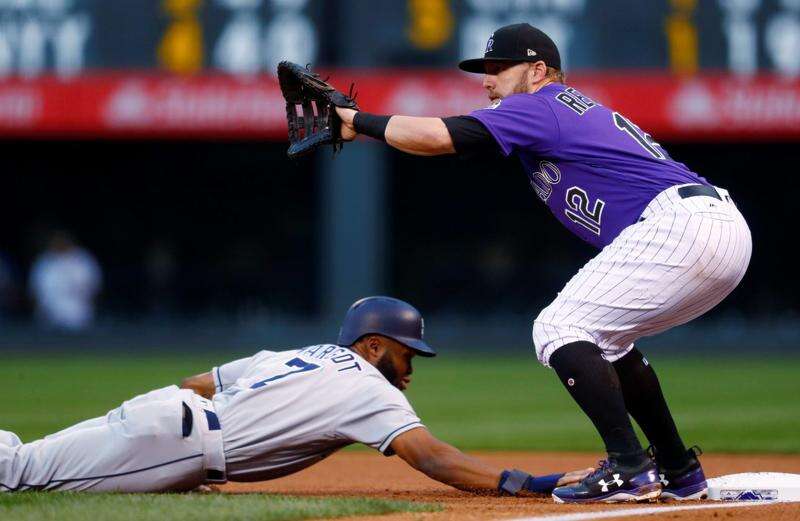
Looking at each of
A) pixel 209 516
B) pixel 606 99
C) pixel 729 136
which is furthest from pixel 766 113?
pixel 209 516

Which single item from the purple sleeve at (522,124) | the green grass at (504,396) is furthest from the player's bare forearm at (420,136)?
the green grass at (504,396)

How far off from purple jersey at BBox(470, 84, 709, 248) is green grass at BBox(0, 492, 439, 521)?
1095 mm

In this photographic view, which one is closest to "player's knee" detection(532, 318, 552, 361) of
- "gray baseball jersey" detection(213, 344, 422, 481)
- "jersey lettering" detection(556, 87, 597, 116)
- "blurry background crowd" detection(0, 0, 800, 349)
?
"gray baseball jersey" detection(213, 344, 422, 481)

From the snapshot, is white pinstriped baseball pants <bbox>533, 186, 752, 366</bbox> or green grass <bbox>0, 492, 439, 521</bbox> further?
white pinstriped baseball pants <bbox>533, 186, 752, 366</bbox>

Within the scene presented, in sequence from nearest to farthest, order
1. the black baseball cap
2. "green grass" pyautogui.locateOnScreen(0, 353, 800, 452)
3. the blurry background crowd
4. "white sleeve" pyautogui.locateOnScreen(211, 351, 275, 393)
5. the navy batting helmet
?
the navy batting helmet < the black baseball cap < "white sleeve" pyautogui.locateOnScreen(211, 351, 275, 393) < "green grass" pyautogui.locateOnScreen(0, 353, 800, 452) < the blurry background crowd

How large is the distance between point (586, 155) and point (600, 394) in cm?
76

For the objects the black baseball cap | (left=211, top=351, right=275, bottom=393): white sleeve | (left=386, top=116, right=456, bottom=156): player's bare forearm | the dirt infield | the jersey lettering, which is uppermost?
the black baseball cap

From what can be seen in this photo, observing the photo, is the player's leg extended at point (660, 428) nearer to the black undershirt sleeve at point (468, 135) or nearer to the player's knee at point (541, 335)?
the player's knee at point (541, 335)

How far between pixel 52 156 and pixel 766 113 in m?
8.82

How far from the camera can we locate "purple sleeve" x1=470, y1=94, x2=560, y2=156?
4332mm

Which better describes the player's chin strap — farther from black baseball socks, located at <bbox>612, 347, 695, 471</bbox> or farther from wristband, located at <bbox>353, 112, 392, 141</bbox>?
wristband, located at <bbox>353, 112, 392, 141</bbox>

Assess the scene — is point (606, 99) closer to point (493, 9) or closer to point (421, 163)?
point (493, 9)

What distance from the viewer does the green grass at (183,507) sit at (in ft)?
12.4

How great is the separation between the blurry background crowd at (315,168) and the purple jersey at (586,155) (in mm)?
9613
